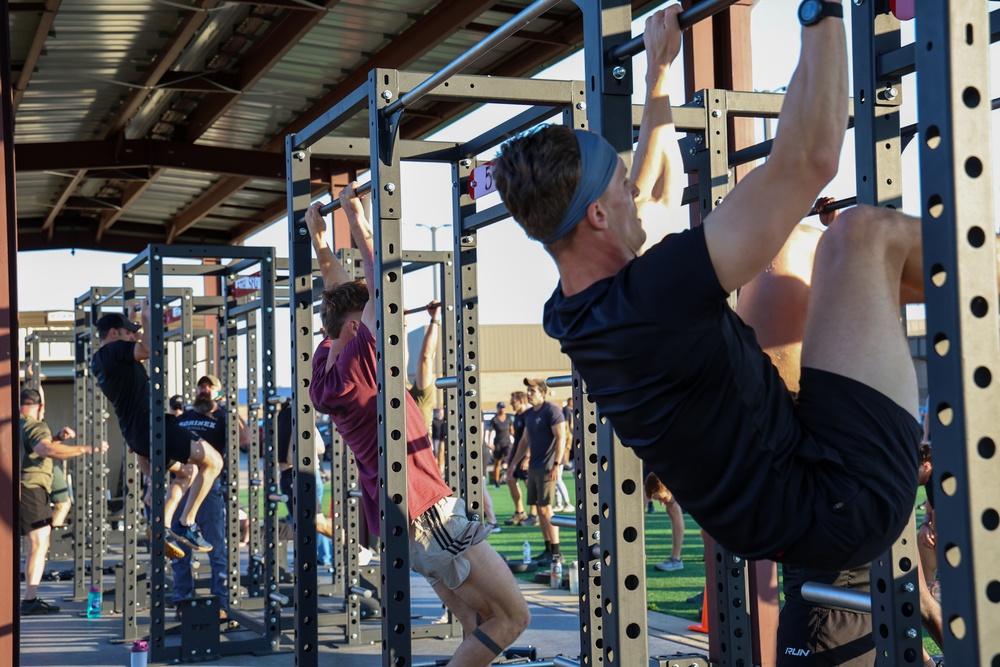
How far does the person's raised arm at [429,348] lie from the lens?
20.4ft

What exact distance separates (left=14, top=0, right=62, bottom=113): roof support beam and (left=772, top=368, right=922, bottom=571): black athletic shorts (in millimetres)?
7265

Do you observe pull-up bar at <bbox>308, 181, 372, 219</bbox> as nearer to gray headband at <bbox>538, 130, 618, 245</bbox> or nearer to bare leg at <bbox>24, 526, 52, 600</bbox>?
gray headband at <bbox>538, 130, 618, 245</bbox>

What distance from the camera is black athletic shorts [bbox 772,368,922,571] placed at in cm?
188

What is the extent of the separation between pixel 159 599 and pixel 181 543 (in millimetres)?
1380

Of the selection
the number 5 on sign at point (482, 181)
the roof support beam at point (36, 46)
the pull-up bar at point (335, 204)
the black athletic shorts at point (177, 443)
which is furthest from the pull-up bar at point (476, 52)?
the roof support beam at point (36, 46)

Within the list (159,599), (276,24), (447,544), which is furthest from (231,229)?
Answer: (447,544)

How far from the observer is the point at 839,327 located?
1.90m

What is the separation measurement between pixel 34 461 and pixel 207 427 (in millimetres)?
1658

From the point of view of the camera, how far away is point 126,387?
734cm

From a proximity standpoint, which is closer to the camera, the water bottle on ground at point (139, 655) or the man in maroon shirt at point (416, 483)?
the man in maroon shirt at point (416, 483)

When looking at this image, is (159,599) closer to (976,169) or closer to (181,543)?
(181,543)

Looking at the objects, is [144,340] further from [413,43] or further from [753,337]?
[753,337]

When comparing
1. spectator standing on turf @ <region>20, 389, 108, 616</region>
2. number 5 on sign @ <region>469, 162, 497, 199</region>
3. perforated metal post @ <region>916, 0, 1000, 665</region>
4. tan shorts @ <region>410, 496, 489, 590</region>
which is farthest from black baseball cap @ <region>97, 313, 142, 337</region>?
perforated metal post @ <region>916, 0, 1000, 665</region>

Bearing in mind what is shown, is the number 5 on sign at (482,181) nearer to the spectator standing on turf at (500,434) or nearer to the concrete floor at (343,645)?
the concrete floor at (343,645)
